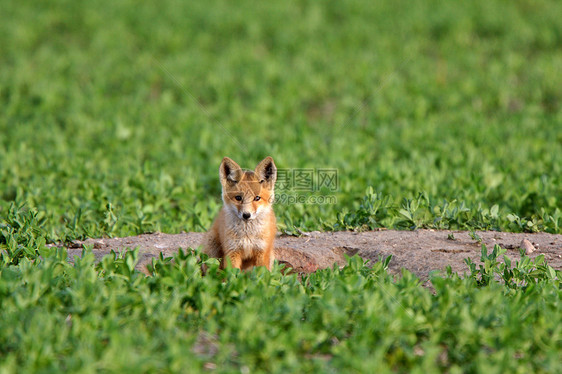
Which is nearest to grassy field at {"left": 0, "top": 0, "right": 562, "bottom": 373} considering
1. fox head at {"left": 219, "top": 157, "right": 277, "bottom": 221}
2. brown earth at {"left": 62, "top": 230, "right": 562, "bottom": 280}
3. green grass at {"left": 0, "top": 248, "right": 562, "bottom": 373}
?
green grass at {"left": 0, "top": 248, "right": 562, "bottom": 373}

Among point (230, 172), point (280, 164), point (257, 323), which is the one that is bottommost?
point (257, 323)

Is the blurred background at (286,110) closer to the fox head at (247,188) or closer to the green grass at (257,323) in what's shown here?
the fox head at (247,188)

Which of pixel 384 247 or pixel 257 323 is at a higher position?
pixel 384 247

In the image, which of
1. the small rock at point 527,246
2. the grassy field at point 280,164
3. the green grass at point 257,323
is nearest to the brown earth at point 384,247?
the small rock at point 527,246

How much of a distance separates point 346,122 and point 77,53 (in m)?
7.71

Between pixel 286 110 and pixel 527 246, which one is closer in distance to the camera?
pixel 527 246

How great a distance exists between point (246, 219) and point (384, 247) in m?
1.67

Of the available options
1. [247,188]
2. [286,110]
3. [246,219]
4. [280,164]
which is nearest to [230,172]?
[247,188]

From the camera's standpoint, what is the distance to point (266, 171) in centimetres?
585

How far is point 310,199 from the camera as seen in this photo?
859cm

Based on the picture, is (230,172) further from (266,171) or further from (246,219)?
(246,219)

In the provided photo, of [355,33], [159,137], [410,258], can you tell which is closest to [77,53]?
[159,137]

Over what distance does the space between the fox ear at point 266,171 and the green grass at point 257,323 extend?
88 centimetres

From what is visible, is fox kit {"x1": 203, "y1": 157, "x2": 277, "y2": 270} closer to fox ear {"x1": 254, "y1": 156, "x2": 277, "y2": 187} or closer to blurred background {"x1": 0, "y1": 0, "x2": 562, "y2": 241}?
fox ear {"x1": 254, "y1": 156, "x2": 277, "y2": 187}
